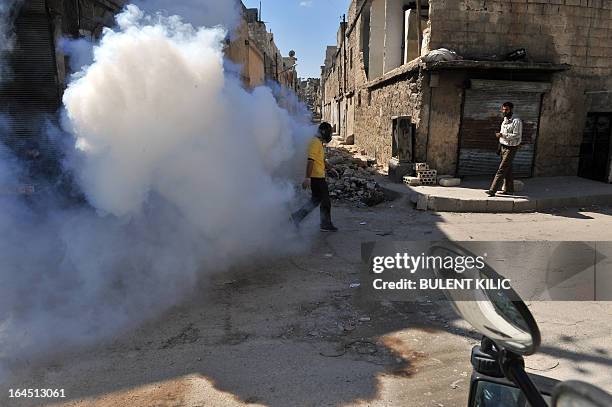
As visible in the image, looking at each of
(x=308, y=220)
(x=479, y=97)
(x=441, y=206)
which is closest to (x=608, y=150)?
(x=479, y=97)

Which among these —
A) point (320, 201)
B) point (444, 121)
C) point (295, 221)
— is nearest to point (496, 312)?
point (295, 221)

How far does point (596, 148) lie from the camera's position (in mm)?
10695

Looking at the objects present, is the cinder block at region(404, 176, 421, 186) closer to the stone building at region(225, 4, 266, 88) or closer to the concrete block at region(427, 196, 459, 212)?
the concrete block at region(427, 196, 459, 212)

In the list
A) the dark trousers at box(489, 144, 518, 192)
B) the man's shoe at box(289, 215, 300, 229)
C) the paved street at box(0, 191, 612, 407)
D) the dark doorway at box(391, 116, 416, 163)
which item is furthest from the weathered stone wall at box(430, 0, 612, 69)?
the paved street at box(0, 191, 612, 407)

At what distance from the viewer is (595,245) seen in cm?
618

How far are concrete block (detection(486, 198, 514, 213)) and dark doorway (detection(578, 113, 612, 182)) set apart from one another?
3.70 m

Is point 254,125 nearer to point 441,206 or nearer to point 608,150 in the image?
Answer: point 441,206

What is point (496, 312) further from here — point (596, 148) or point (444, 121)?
point (596, 148)

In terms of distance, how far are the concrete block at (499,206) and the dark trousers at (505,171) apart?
38 centimetres

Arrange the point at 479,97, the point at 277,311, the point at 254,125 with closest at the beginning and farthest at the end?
1. the point at 277,311
2. the point at 254,125
3. the point at 479,97

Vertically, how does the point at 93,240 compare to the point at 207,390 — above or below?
above

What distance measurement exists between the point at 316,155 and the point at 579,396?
19.0 ft

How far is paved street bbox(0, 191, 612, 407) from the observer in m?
2.88

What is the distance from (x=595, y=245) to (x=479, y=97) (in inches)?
196
